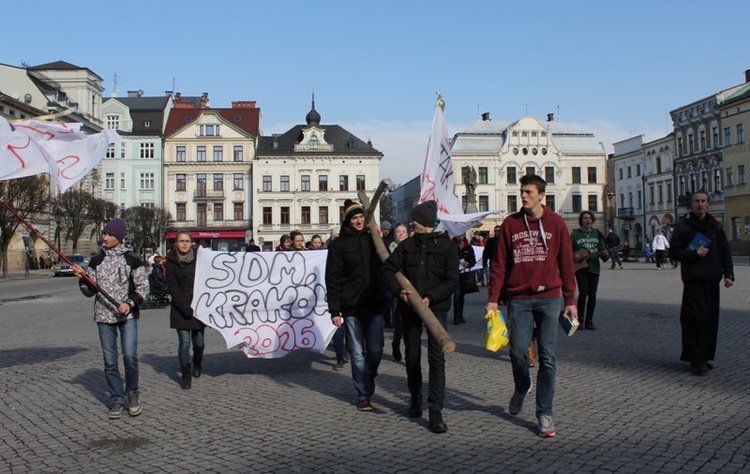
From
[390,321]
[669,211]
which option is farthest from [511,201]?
Answer: [390,321]

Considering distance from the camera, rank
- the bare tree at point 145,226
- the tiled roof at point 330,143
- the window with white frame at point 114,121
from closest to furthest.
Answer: the bare tree at point 145,226
the tiled roof at point 330,143
the window with white frame at point 114,121

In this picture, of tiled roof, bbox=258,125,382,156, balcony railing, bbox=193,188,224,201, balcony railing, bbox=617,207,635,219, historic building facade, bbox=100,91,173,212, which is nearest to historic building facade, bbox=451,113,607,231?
balcony railing, bbox=617,207,635,219

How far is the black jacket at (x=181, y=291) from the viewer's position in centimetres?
852

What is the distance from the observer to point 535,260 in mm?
6016

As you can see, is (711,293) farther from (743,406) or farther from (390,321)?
(390,321)

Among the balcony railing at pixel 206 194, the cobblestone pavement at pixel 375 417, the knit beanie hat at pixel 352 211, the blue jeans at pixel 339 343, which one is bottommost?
the cobblestone pavement at pixel 375 417

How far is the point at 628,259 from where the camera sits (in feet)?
168

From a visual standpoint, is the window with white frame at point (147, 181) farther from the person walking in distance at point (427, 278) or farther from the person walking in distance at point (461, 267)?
the person walking in distance at point (427, 278)

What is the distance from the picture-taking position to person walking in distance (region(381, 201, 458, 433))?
6.22 metres

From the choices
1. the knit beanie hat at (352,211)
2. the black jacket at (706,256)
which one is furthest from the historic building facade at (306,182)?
the knit beanie hat at (352,211)

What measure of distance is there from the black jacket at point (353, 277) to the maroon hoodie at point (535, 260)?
1.42m

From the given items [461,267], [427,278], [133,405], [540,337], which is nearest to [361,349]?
[427,278]

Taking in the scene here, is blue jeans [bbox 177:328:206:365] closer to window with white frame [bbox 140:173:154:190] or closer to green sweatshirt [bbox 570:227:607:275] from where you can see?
green sweatshirt [bbox 570:227:607:275]

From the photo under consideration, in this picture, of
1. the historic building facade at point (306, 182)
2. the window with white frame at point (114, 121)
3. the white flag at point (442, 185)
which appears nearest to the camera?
the white flag at point (442, 185)
